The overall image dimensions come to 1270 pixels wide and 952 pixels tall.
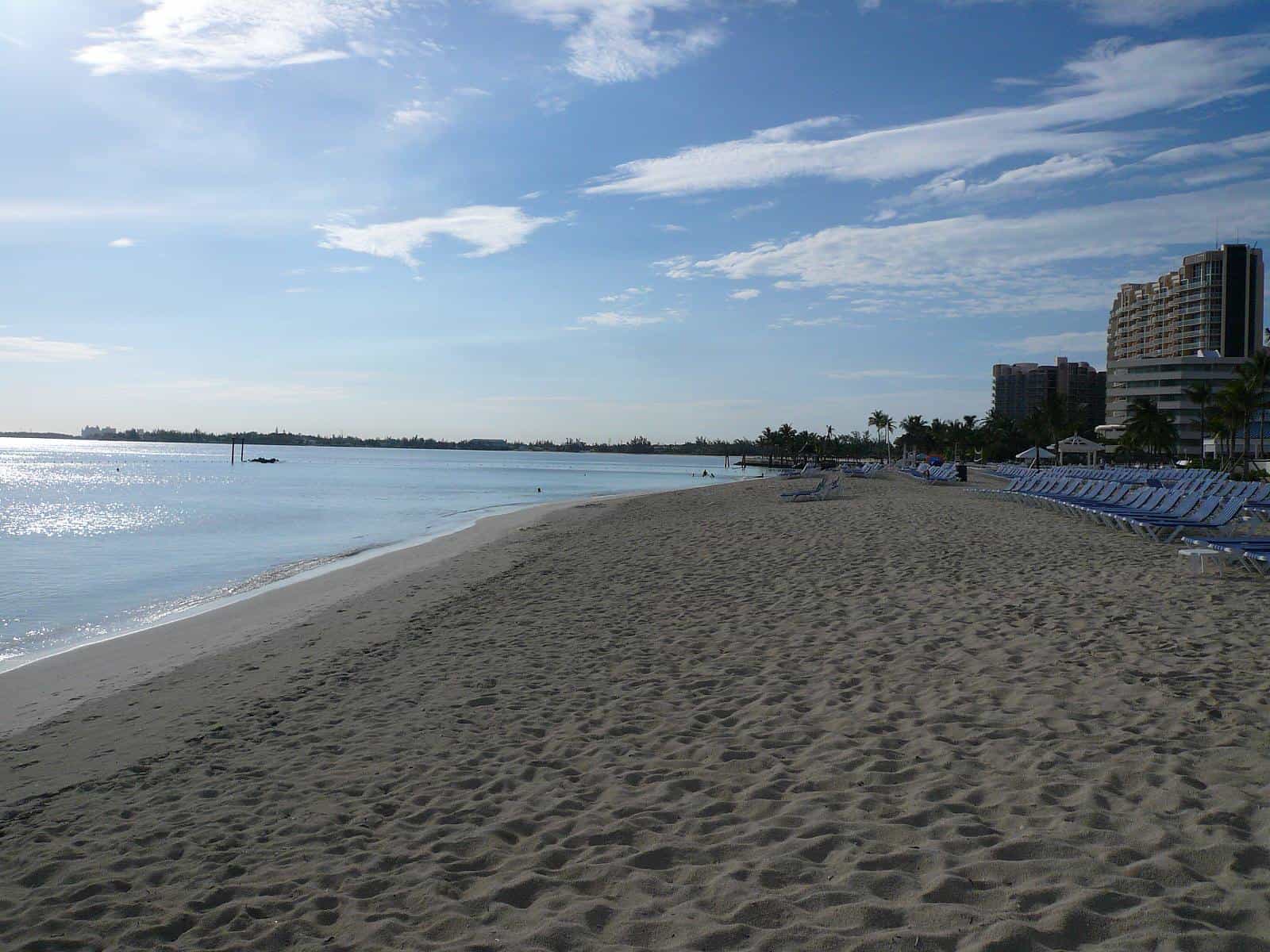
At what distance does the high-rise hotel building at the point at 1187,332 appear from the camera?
95750 millimetres

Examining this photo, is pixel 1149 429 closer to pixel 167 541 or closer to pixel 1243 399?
pixel 1243 399

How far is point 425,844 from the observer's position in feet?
12.0

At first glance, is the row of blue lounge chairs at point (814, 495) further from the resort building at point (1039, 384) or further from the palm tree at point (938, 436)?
the resort building at point (1039, 384)

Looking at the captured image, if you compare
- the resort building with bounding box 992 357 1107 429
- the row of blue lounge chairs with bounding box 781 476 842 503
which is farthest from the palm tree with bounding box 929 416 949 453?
the row of blue lounge chairs with bounding box 781 476 842 503

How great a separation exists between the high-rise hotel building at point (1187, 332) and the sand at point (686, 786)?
102910mm

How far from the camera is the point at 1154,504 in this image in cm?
1596

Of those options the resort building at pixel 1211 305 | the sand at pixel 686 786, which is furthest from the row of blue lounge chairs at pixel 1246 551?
the resort building at pixel 1211 305

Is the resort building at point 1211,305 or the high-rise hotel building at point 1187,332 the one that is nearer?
the high-rise hotel building at point 1187,332

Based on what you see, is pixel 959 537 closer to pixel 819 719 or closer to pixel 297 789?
pixel 819 719

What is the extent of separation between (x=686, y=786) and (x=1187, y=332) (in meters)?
135

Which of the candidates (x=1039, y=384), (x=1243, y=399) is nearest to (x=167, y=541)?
(x=1243, y=399)

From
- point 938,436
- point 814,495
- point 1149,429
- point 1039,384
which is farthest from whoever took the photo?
point 1039,384

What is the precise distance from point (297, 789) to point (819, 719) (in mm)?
2814

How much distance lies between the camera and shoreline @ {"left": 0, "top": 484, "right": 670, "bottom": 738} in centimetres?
727
